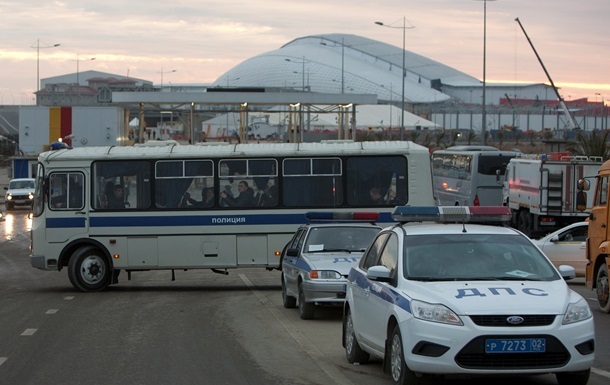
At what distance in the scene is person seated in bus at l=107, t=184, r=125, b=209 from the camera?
826 inches

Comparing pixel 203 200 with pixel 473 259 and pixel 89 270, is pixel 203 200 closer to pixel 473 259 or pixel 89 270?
pixel 89 270

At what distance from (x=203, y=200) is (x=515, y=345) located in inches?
537

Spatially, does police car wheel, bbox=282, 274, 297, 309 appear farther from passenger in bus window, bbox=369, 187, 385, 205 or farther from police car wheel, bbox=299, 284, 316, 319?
passenger in bus window, bbox=369, 187, 385, 205

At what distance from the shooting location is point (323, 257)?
15531mm

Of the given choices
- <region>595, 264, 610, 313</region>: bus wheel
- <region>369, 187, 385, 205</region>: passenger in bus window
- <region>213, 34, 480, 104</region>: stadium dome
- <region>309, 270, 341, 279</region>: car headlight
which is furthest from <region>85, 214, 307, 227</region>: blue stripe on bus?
<region>213, 34, 480, 104</region>: stadium dome

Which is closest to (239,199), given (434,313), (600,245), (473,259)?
(600,245)

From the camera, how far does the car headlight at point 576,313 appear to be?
8250mm

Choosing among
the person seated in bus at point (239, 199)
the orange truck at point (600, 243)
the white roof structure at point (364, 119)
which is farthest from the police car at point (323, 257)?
the white roof structure at point (364, 119)

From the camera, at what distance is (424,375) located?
8664 mm

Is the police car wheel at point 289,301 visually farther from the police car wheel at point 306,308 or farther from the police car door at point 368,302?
the police car door at point 368,302

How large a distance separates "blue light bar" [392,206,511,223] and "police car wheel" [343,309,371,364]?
141 centimetres

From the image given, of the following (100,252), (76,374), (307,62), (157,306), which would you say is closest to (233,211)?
(100,252)

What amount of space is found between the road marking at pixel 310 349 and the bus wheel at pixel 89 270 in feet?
12.7

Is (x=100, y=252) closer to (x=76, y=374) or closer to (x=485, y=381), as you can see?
(x=76, y=374)
